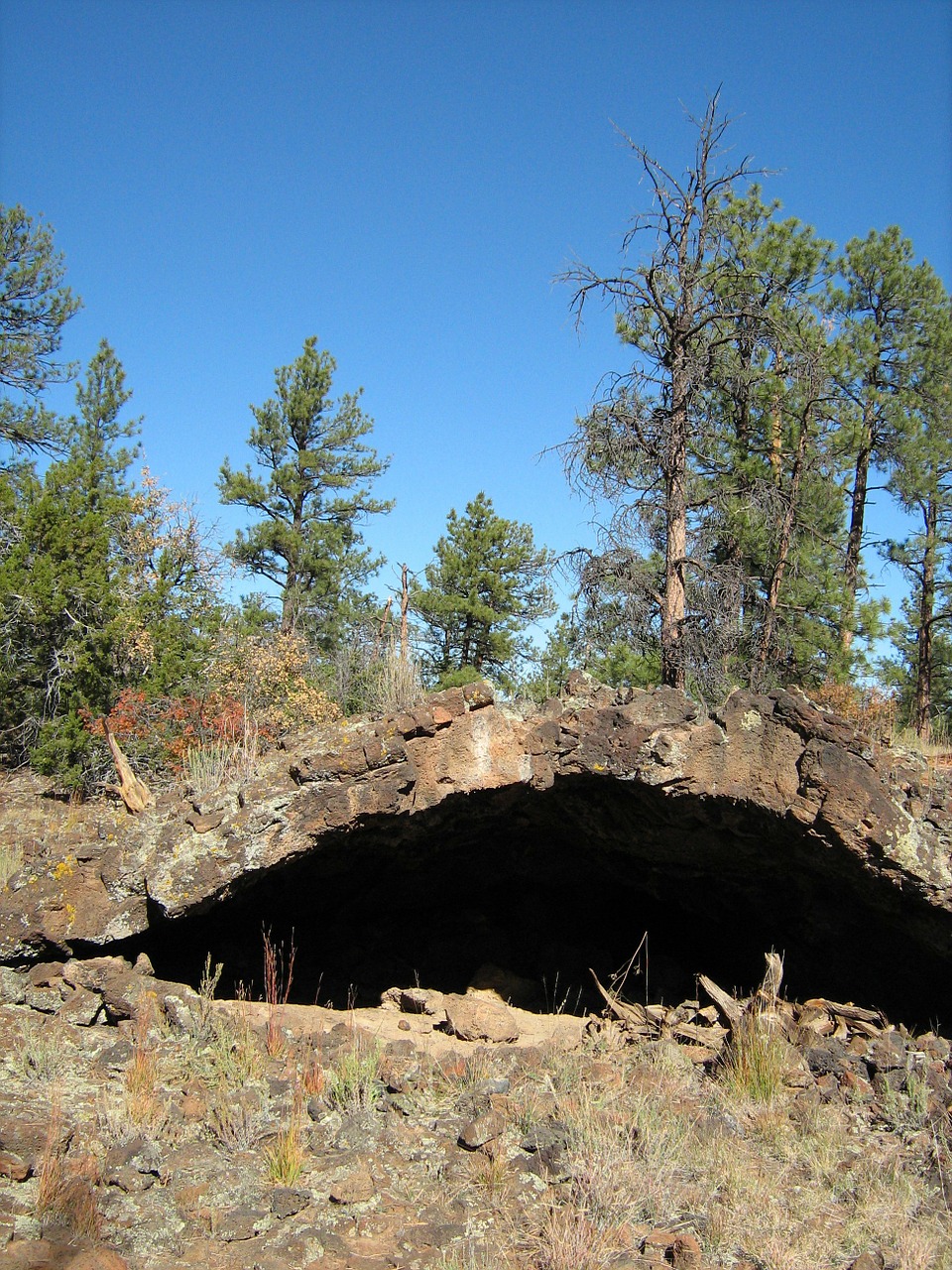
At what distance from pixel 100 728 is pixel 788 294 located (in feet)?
39.3

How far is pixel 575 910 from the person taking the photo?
29.7 feet

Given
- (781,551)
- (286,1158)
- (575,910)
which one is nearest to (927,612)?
(781,551)

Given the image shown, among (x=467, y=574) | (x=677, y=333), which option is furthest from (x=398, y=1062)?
(x=467, y=574)

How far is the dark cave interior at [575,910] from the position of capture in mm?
6562

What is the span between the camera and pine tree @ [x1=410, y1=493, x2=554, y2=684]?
22656mm

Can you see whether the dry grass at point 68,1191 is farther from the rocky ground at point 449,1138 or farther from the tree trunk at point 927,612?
the tree trunk at point 927,612

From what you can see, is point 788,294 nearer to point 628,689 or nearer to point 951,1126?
point 628,689

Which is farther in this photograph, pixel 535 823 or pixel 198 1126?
pixel 535 823

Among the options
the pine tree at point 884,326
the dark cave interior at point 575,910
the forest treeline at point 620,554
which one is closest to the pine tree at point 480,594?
the forest treeline at point 620,554

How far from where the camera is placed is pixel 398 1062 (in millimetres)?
5906

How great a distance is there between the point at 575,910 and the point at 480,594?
14.6 metres

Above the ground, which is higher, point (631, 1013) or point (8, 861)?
point (8, 861)

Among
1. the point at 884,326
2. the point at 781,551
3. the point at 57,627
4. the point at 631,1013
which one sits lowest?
the point at 631,1013

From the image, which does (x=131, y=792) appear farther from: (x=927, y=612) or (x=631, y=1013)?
(x=927, y=612)
